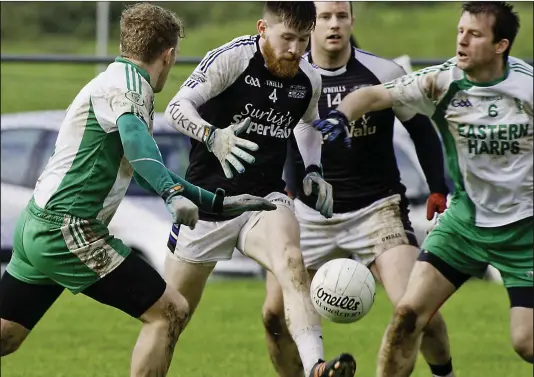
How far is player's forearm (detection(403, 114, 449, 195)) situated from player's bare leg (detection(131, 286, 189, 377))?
2194mm

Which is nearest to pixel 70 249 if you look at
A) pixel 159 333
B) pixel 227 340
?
pixel 159 333

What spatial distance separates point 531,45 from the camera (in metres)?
23.5

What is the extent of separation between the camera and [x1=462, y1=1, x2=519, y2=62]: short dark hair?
6.96m

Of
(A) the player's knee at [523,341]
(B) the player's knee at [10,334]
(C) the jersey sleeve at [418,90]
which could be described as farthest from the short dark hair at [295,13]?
(B) the player's knee at [10,334]

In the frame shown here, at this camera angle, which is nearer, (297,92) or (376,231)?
(297,92)

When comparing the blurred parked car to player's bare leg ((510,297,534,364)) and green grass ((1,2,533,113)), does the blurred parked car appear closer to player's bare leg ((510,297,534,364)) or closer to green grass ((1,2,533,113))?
green grass ((1,2,533,113))

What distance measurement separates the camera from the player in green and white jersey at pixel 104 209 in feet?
19.9

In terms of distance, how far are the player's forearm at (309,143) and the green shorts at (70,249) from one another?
5.03 ft

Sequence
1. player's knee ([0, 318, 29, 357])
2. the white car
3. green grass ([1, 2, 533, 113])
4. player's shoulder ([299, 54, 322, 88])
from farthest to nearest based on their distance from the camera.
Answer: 1. green grass ([1, 2, 533, 113])
2. the white car
3. player's shoulder ([299, 54, 322, 88])
4. player's knee ([0, 318, 29, 357])

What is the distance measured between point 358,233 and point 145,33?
7.22 feet

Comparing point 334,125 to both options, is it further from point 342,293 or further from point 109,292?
point 109,292

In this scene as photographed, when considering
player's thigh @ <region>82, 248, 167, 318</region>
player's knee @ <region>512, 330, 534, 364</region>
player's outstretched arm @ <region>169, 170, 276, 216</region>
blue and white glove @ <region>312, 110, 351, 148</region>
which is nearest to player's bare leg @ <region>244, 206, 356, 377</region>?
player's outstretched arm @ <region>169, 170, 276, 216</region>

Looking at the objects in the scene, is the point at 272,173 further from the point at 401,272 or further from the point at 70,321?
the point at 70,321

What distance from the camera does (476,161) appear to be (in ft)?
23.1
